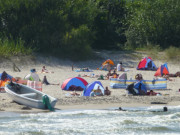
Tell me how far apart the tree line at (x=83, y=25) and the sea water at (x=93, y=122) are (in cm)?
1638

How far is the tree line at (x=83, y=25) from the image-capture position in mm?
34328

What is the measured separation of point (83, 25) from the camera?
3522 centimetres

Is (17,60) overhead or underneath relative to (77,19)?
underneath

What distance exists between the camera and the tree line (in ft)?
113

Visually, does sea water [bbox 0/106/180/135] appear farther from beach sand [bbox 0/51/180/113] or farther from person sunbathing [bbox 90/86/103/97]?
person sunbathing [bbox 90/86/103/97]

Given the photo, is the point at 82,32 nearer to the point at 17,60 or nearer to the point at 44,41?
the point at 44,41

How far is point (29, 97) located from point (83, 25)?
17.2m

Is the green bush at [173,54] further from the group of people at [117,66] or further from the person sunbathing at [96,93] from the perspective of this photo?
the person sunbathing at [96,93]

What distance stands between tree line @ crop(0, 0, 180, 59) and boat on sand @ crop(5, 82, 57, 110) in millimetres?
14098

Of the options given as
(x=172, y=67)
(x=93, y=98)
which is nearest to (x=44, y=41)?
(x=172, y=67)

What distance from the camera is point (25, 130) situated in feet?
52.7

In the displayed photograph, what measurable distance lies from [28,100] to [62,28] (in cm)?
1731

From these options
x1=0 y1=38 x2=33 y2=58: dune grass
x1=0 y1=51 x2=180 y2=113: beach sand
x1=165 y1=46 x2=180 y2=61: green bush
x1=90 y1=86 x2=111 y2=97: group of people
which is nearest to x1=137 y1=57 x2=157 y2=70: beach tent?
x1=0 y1=51 x2=180 y2=113: beach sand

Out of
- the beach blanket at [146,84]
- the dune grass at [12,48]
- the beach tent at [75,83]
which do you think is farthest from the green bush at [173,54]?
the beach tent at [75,83]
